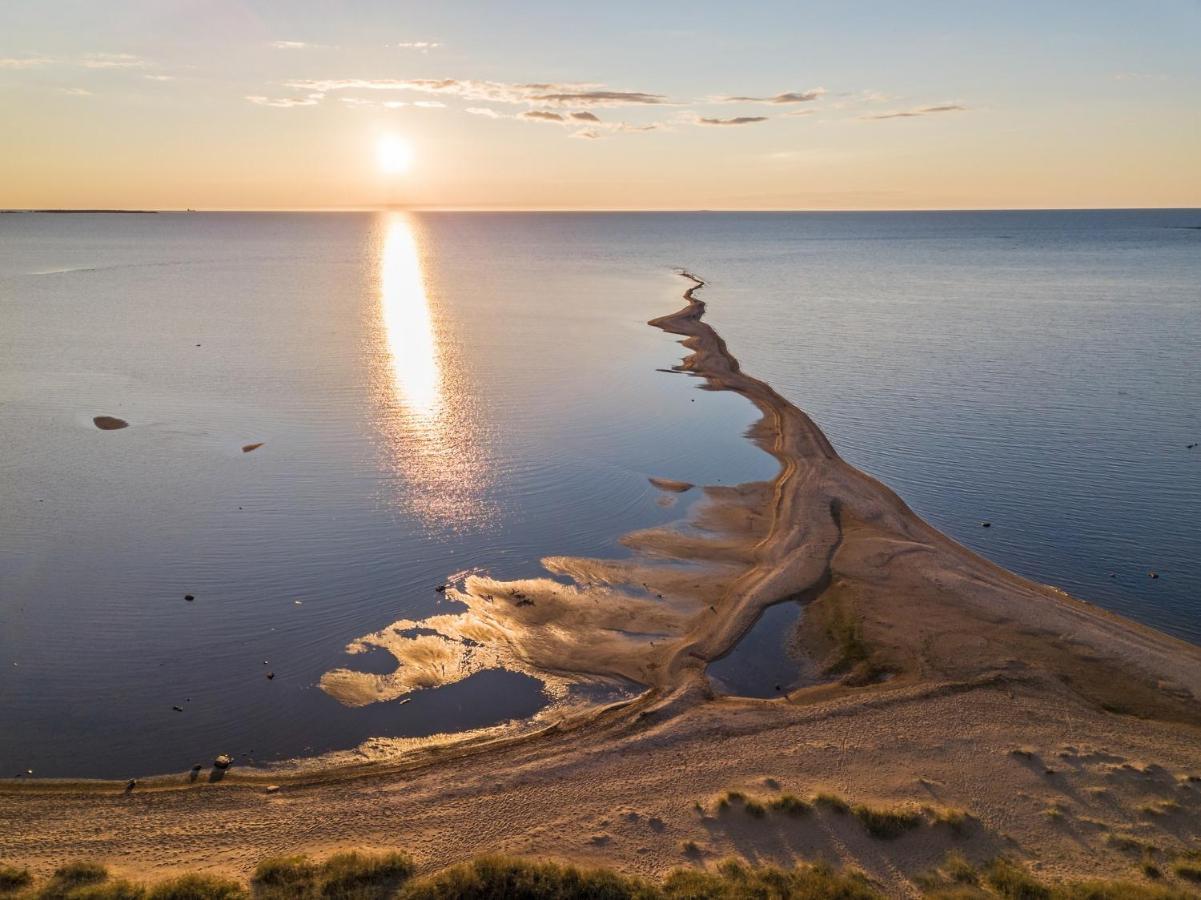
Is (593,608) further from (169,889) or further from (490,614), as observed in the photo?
(169,889)

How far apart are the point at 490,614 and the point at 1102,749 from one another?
59.0 feet

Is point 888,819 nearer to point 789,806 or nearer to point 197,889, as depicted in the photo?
point 789,806

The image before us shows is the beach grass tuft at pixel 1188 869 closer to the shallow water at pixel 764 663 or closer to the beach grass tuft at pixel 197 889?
the shallow water at pixel 764 663

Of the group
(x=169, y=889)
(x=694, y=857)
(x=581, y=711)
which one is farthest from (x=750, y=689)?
(x=169, y=889)

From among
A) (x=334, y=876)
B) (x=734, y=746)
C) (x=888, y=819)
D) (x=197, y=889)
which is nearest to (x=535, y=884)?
(x=334, y=876)

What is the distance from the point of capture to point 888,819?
16.8 meters

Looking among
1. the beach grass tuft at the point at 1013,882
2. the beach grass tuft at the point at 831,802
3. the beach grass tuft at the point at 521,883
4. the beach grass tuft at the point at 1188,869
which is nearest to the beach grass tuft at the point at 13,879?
the beach grass tuft at the point at 521,883

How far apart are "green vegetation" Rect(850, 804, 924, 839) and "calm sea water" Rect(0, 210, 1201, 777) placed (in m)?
9.29

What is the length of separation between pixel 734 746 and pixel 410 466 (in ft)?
81.9

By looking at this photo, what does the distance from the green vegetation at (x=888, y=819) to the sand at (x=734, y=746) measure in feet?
0.84

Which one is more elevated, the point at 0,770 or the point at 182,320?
the point at 182,320

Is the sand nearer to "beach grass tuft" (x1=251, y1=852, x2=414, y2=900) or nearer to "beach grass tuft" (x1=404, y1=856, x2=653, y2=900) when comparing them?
"beach grass tuft" (x1=251, y1=852, x2=414, y2=900)

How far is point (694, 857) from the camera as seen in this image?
635 inches

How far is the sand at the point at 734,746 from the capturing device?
16484mm
